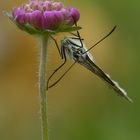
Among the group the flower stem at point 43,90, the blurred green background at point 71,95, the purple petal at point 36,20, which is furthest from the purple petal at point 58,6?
the blurred green background at point 71,95

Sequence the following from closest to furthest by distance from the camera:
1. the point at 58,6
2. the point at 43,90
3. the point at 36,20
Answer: the point at 43,90
the point at 36,20
the point at 58,6

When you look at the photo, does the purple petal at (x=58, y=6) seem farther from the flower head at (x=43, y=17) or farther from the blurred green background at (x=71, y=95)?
the blurred green background at (x=71, y=95)

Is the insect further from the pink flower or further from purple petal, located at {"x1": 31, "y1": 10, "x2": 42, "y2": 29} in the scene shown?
purple petal, located at {"x1": 31, "y1": 10, "x2": 42, "y2": 29}

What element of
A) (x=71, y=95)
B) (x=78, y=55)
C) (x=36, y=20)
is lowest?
(x=71, y=95)

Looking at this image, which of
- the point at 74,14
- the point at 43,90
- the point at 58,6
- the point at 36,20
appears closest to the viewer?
the point at 43,90

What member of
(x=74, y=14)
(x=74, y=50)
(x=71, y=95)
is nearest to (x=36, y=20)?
(x=74, y=14)

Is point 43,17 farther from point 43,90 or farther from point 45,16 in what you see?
point 43,90

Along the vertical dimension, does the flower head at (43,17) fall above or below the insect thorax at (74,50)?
above
